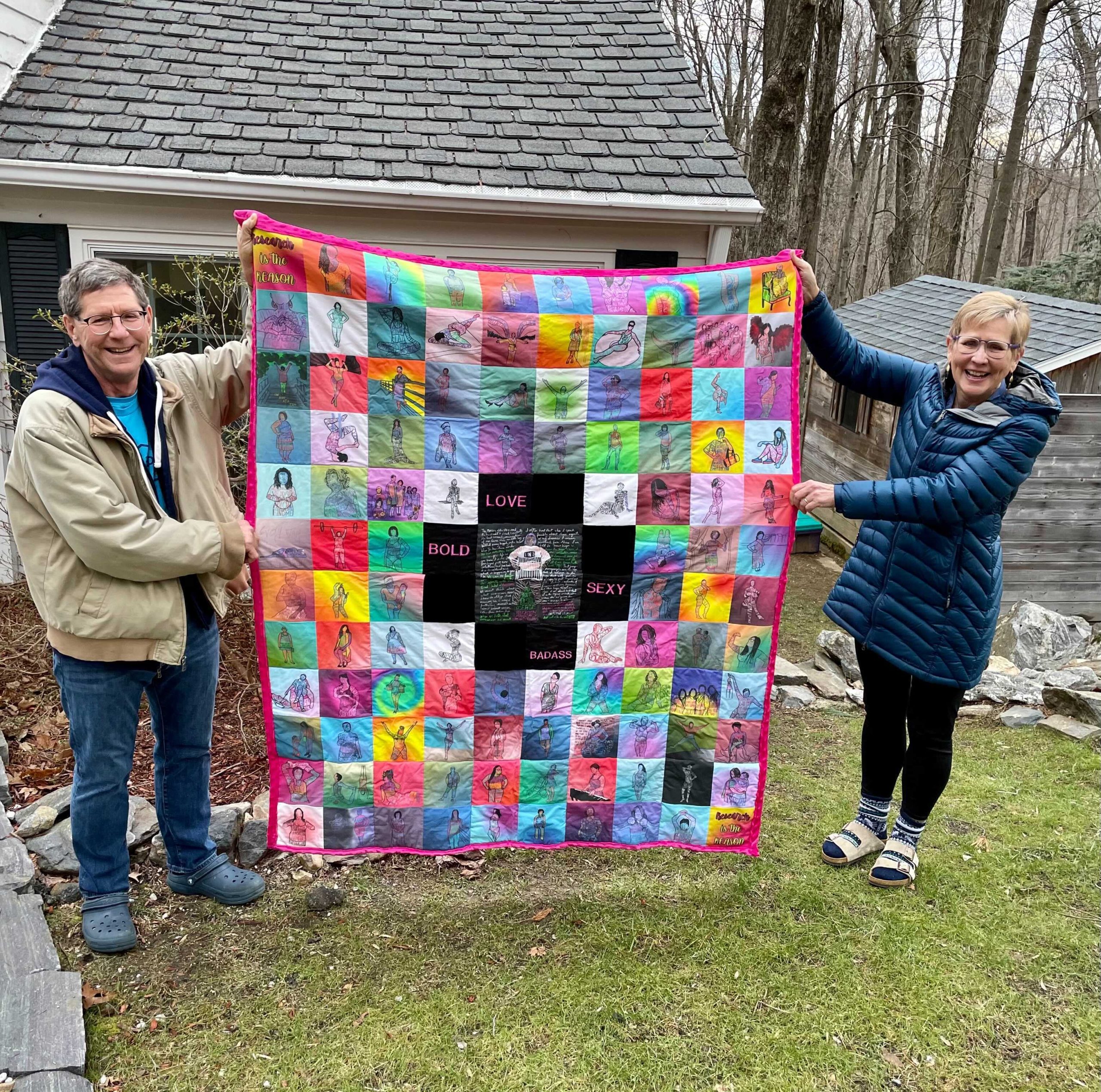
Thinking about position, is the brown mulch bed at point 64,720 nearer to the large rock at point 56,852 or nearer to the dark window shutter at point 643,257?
the large rock at point 56,852

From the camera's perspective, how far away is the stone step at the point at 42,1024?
6.56 feet

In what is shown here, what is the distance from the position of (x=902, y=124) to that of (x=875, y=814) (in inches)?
545

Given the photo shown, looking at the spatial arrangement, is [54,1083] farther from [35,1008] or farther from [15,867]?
[15,867]

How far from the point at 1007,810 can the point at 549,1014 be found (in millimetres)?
2240

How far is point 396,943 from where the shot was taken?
266cm

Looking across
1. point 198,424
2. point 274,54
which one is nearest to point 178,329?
point 274,54

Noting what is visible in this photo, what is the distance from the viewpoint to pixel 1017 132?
→ 13180mm

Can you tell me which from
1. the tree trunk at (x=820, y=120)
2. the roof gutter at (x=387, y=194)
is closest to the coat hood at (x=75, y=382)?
the roof gutter at (x=387, y=194)

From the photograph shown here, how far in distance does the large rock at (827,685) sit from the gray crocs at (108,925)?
3626 millimetres

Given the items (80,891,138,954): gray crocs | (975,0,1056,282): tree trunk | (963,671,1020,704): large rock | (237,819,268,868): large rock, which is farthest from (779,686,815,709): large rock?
(975,0,1056,282): tree trunk

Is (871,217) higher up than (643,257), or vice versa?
(871,217)

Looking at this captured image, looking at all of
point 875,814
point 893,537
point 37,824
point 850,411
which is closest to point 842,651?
point 875,814

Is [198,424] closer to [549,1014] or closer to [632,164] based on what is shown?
[549,1014]

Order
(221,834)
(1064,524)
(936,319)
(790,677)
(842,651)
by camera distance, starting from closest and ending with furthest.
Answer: (221,834), (790,677), (842,651), (1064,524), (936,319)
